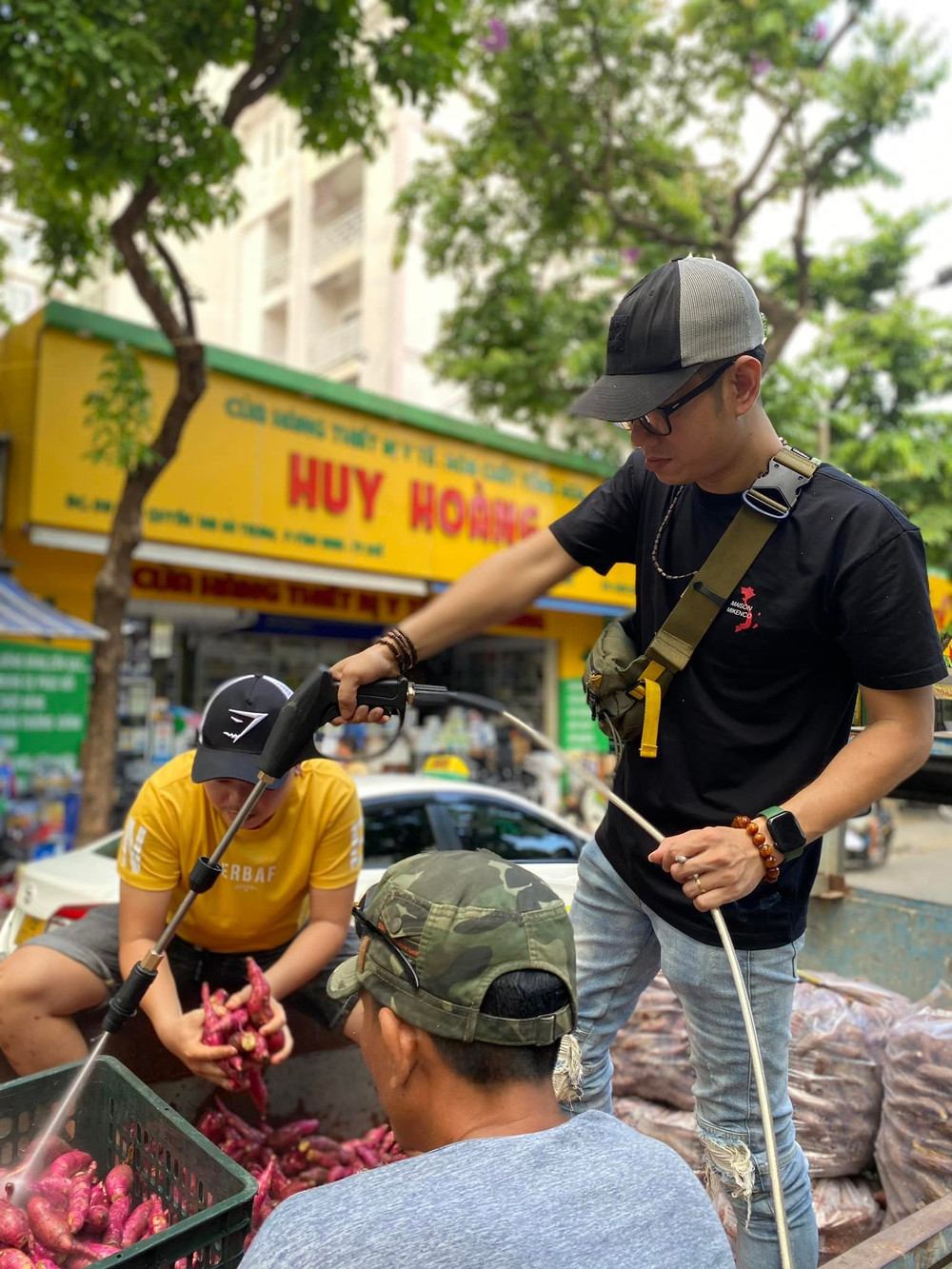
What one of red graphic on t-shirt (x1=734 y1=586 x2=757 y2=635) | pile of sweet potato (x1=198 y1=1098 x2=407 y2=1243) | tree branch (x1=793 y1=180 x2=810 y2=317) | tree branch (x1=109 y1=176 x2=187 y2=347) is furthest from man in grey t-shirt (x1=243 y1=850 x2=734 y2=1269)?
tree branch (x1=793 y1=180 x2=810 y2=317)

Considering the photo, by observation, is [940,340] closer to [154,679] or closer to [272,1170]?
[154,679]

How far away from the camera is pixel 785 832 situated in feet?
5.29

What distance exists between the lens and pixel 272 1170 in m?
2.52

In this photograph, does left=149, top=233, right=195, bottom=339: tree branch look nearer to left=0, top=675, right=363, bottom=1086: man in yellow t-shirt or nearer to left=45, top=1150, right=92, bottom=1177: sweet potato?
left=0, top=675, right=363, bottom=1086: man in yellow t-shirt

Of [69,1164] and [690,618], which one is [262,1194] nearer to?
[69,1164]

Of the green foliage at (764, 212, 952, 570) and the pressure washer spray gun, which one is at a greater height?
the green foliage at (764, 212, 952, 570)

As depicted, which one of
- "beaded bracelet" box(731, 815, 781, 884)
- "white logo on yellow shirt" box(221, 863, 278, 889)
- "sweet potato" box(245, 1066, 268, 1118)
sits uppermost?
"beaded bracelet" box(731, 815, 781, 884)

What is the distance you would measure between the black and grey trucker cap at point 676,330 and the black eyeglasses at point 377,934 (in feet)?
2.99

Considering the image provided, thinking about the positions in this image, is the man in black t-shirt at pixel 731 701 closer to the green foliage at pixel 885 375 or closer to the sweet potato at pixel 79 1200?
the sweet potato at pixel 79 1200

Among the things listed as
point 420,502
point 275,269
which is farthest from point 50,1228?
point 275,269

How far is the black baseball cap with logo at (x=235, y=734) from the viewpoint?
97.3 inches

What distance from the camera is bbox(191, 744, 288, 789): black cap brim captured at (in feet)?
8.05

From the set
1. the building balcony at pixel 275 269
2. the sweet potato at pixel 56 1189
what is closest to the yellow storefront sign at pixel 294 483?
the sweet potato at pixel 56 1189

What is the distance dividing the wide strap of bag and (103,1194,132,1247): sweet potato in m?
1.53
